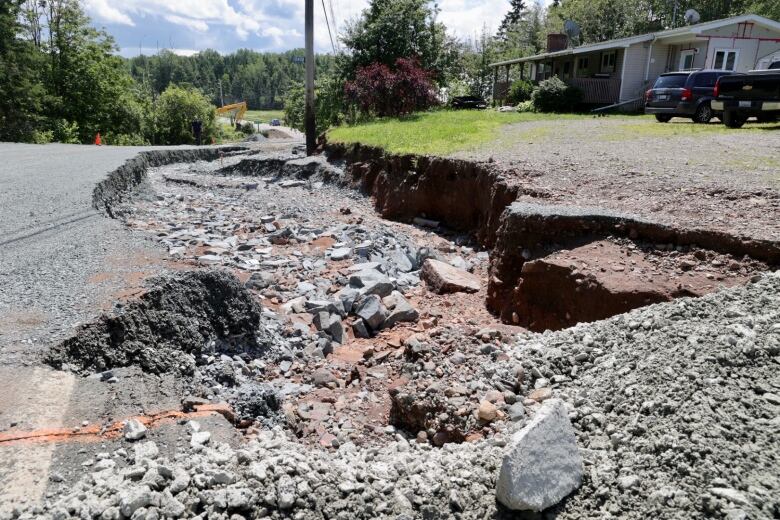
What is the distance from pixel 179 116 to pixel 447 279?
36.1m

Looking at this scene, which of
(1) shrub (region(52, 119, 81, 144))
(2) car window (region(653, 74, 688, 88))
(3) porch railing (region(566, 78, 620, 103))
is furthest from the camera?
(1) shrub (region(52, 119, 81, 144))

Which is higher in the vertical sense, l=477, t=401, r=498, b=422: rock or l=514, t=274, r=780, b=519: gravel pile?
l=514, t=274, r=780, b=519: gravel pile

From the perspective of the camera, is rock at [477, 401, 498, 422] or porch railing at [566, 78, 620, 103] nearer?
rock at [477, 401, 498, 422]

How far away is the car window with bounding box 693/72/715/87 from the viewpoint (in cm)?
1611

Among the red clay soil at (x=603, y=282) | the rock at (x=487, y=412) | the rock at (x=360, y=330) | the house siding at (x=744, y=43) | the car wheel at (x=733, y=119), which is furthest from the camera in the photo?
the house siding at (x=744, y=43)

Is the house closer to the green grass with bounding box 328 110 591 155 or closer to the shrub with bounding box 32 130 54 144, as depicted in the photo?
the green grass with bounding box 328 110 591 155

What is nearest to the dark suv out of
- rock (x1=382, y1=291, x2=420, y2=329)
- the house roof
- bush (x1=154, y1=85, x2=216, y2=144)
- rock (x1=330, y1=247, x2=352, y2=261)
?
the house roof

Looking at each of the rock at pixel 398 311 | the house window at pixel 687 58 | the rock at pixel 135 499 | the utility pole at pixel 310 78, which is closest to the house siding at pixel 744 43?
the house window at pixel 687 58

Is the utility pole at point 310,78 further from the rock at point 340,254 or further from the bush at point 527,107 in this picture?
the bush at point 527,107

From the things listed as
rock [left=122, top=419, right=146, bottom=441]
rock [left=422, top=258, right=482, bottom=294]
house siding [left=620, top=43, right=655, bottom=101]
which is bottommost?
rock [left=422, top=258, right=482, bottom=294]

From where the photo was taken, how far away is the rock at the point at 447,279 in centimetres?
734

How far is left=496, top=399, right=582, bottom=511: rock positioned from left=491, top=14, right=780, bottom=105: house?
23811 millimetres

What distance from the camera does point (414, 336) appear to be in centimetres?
585

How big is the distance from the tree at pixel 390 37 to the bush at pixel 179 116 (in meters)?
18.3
